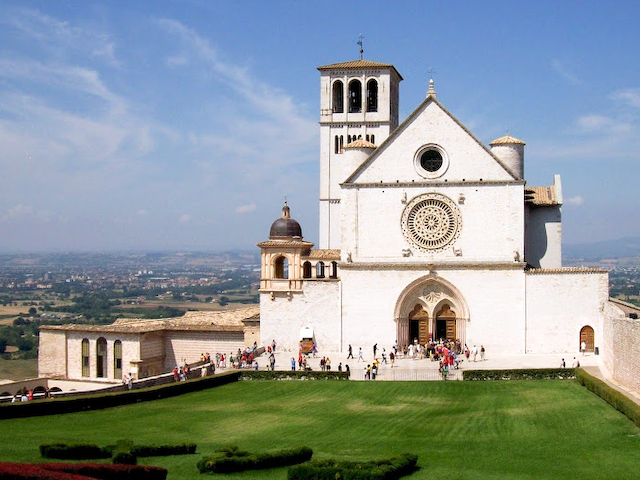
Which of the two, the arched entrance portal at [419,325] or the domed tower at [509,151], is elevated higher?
the domed tower at [509,151]

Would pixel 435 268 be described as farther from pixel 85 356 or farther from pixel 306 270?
pixel 85 356

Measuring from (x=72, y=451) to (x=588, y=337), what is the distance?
31.1 m

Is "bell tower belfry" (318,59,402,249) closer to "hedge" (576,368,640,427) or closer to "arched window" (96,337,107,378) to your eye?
"arched window" (96,337,107,378)

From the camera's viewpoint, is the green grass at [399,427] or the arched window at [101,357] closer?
the green grass at [399,427]

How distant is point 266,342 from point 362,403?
606 inches

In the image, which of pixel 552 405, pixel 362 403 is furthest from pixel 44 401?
pixel 552 405

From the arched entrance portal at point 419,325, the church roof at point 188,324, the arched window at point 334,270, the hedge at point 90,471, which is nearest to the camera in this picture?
the hedge at point 90,471

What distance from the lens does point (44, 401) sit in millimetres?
32219

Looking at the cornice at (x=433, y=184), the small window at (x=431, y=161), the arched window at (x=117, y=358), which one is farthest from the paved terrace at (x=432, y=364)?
the small window at (x=431, y=161)

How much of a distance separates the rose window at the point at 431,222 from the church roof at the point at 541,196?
5539 millimetres

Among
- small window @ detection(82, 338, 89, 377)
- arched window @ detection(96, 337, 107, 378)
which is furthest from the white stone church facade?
small window @ detection(82, 338, 89, 377)

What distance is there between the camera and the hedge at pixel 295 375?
42750mm

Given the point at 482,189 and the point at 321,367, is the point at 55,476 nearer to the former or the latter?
the point at 321,367

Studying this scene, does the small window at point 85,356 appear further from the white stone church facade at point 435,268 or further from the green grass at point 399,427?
the green grass at point 399,427
